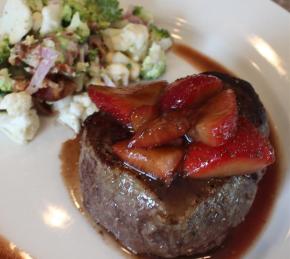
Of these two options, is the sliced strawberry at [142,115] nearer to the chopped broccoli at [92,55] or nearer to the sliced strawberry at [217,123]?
the sliced strawberry at [217,123]

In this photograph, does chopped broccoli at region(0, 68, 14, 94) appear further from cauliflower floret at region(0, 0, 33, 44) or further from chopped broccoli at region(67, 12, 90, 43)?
chopped broccoli at region(67, 12, 90, 43)

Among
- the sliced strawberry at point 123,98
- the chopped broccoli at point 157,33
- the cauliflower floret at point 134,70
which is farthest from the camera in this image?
the chopped broccoli at point 157,33

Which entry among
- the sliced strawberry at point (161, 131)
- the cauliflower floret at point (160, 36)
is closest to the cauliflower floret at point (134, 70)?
the cauliflower floret at point (160, 36)

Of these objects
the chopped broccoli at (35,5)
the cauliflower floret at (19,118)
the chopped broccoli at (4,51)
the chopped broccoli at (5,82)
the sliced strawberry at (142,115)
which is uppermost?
the sliced strawberry at (142,115)

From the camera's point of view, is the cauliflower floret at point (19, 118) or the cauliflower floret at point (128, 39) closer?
the cauliflower floret at point (19, 118)

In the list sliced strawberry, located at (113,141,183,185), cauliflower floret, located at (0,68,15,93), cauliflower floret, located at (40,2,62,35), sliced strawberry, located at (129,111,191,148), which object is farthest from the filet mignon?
cauliflower floret, located at (40,2,62,35)

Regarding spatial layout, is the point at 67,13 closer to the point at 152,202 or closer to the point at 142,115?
the point at 142,115

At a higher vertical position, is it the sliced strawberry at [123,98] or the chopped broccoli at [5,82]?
the sliced strawberry at [123,98]
